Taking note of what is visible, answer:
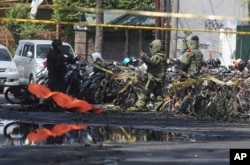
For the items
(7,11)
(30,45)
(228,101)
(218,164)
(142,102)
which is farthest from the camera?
(7,11)

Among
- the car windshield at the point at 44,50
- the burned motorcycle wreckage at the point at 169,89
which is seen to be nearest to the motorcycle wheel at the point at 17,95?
the burned motorcycle wreckage at the point at 169,89

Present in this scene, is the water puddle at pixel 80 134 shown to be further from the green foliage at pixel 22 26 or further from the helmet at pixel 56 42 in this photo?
the green foliage at pixel 22 26

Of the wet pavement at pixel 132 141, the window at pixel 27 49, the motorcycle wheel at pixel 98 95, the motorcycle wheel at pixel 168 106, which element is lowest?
the wet pavement at pixel 132 141

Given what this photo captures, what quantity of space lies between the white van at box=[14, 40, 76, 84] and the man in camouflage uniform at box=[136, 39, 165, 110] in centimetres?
710

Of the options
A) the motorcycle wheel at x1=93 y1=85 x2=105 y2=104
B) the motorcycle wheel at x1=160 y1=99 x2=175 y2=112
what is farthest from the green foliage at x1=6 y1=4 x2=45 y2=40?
the motorcycle wheel at x1=160 y1=99 x2=175 y2=112

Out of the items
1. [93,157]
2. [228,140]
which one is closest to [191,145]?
[228,140]

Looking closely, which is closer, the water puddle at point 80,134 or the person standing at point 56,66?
the water puddle at point 80,134

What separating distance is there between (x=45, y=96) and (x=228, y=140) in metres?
6.59

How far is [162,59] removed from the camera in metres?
21.4

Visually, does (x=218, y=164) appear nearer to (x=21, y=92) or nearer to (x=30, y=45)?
(x=21, y=92)

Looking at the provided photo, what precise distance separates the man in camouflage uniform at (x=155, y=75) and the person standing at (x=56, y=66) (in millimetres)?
2230

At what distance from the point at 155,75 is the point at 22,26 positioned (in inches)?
1089

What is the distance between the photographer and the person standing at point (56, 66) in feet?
70.6

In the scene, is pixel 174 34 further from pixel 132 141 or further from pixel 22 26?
pixel 22 26
